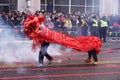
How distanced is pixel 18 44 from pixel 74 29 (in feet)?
21.4

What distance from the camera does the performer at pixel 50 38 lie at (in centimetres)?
1252

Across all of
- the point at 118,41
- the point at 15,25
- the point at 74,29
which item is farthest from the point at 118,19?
the point at 15,25

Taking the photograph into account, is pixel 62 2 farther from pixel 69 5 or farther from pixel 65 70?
pixel 65 70

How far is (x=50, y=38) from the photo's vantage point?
12953mm

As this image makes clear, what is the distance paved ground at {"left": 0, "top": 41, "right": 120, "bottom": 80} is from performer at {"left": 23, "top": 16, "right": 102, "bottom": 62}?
2.05ft

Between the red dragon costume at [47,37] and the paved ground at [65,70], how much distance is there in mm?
655

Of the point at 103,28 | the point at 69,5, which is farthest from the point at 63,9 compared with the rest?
the point at 103,28

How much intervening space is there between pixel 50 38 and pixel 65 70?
1166 mm

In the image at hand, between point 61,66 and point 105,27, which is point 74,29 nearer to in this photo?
point 105,27

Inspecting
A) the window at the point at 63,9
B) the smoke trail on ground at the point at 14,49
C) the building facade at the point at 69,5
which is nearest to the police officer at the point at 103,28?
the building facade at the point at 69,5

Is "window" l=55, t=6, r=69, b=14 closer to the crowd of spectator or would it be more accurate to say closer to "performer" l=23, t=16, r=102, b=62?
the crowd of spectator

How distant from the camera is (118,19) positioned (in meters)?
25.9

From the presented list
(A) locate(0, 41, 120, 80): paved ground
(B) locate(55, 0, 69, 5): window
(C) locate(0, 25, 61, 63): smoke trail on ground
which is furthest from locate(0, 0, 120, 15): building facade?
(A) locate(0, 41, 120, 80): paved ground

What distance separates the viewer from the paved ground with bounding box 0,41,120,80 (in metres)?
11.4
